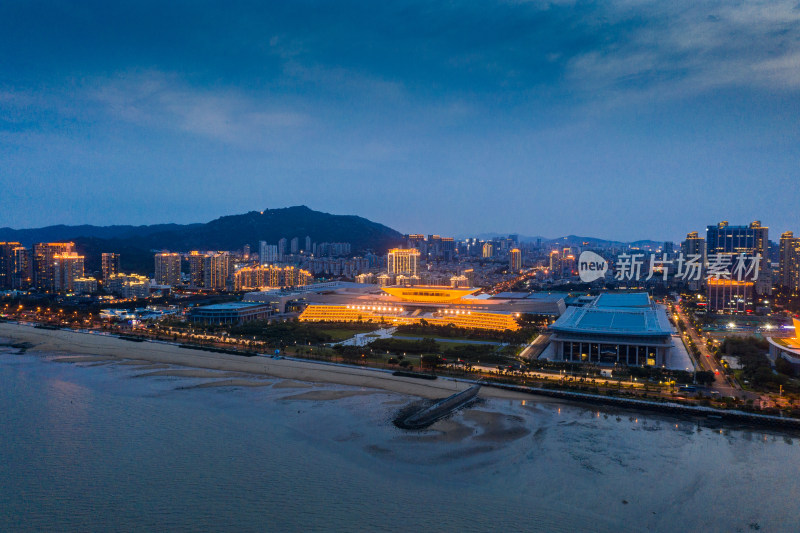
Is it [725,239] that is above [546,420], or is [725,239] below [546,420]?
above

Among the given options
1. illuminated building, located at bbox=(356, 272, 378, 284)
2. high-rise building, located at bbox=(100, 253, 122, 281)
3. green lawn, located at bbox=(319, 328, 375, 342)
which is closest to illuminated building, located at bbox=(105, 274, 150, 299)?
high-rise building, located at bbox=(100, 253, 122, 281)

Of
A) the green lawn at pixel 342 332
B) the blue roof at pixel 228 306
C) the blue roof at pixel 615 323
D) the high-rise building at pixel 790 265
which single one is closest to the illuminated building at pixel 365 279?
the blue roof at pixel 228 306

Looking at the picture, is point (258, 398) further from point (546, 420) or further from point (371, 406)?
point (546, 420)

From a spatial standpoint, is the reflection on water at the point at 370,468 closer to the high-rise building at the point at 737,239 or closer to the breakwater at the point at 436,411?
the breakwater at the point at 436,411

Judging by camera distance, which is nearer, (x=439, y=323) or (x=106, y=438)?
(x=106, y=438)

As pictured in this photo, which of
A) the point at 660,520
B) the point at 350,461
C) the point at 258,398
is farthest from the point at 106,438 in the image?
the point at 660,520

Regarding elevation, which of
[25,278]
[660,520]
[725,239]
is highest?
[725,239]

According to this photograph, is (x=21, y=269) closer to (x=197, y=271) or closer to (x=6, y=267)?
(x=6, y=267)
